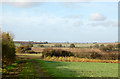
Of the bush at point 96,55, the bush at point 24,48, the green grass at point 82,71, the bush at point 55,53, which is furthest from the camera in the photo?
the bush at point 24,48

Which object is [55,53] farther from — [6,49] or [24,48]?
[6,49]

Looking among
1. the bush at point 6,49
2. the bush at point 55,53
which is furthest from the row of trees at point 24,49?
the bush at point 6,49

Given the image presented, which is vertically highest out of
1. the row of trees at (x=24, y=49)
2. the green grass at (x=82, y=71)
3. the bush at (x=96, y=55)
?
the row of trees at (x=24, y=49)

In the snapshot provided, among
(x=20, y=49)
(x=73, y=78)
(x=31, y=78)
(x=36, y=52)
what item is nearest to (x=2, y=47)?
(x=31, y=78)

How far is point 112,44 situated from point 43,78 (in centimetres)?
3075

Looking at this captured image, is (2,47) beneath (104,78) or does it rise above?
above

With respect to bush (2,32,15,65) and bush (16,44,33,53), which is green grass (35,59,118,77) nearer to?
bush (2,32,15,65)

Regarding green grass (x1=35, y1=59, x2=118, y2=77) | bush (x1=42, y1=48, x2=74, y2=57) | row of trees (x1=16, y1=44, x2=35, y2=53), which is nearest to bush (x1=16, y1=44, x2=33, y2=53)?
row of trees (x1=16, y1=44, x2=35, y2=53)

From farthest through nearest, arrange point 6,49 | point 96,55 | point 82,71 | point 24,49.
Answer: point 24,49, point 96,55, point 82,71, point 6,49

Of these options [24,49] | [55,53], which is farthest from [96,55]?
[24,49]

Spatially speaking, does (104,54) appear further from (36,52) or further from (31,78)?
(31,78)

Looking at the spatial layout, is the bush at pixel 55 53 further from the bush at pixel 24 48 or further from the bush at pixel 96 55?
the bush at pixel 24 48

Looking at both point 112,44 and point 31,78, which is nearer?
point 31,78

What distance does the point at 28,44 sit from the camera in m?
45.0
